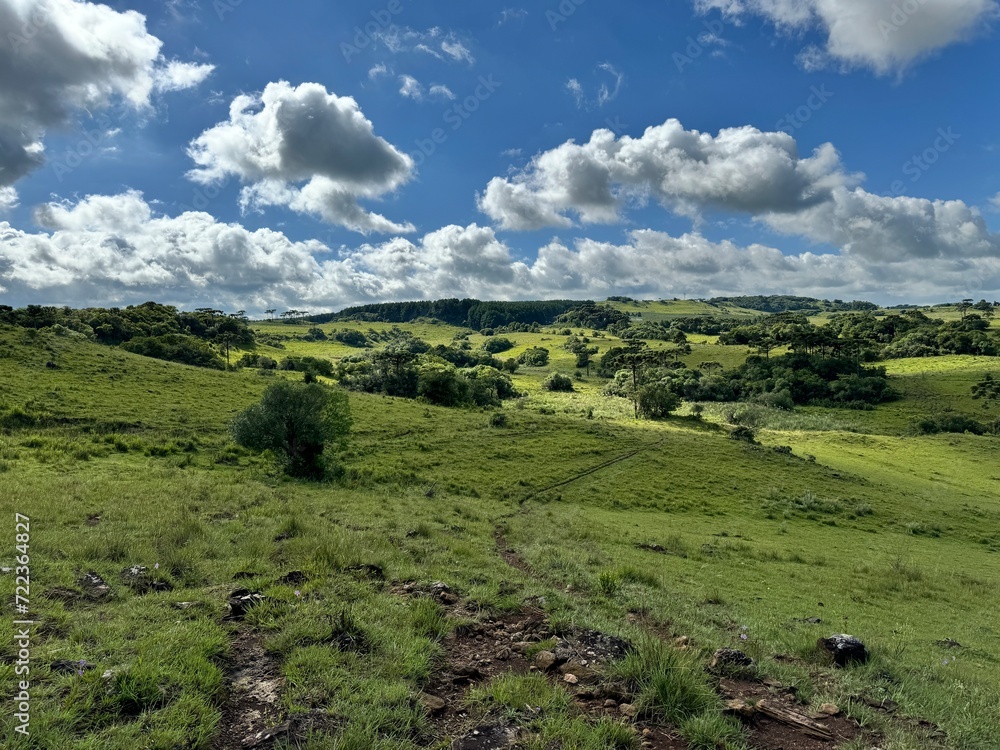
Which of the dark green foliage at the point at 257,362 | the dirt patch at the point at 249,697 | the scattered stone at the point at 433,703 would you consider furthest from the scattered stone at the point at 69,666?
the dark green foliage at the point at 257,362

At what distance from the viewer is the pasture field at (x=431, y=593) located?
6.35 metres

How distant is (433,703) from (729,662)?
16.4 ft

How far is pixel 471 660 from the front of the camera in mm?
8273

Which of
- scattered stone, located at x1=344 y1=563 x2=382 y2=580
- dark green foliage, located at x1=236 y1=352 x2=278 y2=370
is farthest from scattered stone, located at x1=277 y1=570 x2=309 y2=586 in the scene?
dark green foliage, located at x1=236 y1=352 x2=278 y2=370

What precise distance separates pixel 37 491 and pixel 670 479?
150 feet

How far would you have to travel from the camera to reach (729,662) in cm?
830

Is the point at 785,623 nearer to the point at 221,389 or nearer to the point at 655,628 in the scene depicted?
the point at 655,628

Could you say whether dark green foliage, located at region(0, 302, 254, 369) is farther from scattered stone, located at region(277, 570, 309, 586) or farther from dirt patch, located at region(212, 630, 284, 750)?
dirt patch, located at region(212, 630, 284, 750)

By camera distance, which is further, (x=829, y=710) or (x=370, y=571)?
(x=370, y=571)

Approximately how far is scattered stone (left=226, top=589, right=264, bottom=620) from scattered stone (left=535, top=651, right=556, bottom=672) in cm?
533

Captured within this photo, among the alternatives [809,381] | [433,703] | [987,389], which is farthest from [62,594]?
[987,389]

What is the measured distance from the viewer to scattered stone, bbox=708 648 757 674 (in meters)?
8.15

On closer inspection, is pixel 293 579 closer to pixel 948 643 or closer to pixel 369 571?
pixel 369 571

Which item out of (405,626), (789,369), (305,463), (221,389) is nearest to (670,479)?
(305,463)
